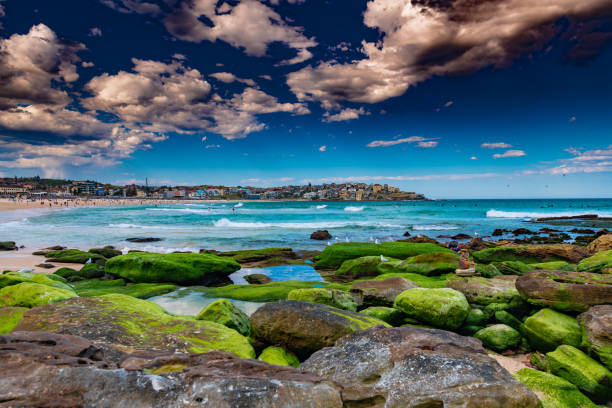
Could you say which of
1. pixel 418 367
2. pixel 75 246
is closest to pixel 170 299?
pixel 418 367

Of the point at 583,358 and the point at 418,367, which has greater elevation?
the point at 418,367

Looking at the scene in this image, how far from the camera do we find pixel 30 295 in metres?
6.83

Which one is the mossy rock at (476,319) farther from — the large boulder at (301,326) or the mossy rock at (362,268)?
the mossy rock at (362,268)

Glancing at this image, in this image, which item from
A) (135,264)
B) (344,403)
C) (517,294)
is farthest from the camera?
(135,264)

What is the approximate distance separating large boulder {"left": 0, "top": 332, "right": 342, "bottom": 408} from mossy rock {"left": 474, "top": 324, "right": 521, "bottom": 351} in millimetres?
5920

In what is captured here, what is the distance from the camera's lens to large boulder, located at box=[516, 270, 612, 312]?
661cm

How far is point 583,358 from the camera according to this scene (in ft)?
→ 18.0

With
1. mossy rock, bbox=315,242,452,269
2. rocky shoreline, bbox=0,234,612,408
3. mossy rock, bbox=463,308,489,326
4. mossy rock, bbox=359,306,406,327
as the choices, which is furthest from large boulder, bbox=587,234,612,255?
mossy rock, bbox=359,306,406,327

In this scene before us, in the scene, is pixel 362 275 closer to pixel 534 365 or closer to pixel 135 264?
pixel 534 365

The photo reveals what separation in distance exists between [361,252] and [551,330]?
1250 centimetres

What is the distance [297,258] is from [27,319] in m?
15.6

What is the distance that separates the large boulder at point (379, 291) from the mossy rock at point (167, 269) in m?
7.44

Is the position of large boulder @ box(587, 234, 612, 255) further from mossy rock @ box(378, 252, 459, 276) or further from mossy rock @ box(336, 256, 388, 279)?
mossy rock @ box(336, 256, 388, 279)

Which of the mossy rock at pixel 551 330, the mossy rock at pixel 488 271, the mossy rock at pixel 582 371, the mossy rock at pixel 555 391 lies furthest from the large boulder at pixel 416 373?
the mossy rock at pixel 488 271
